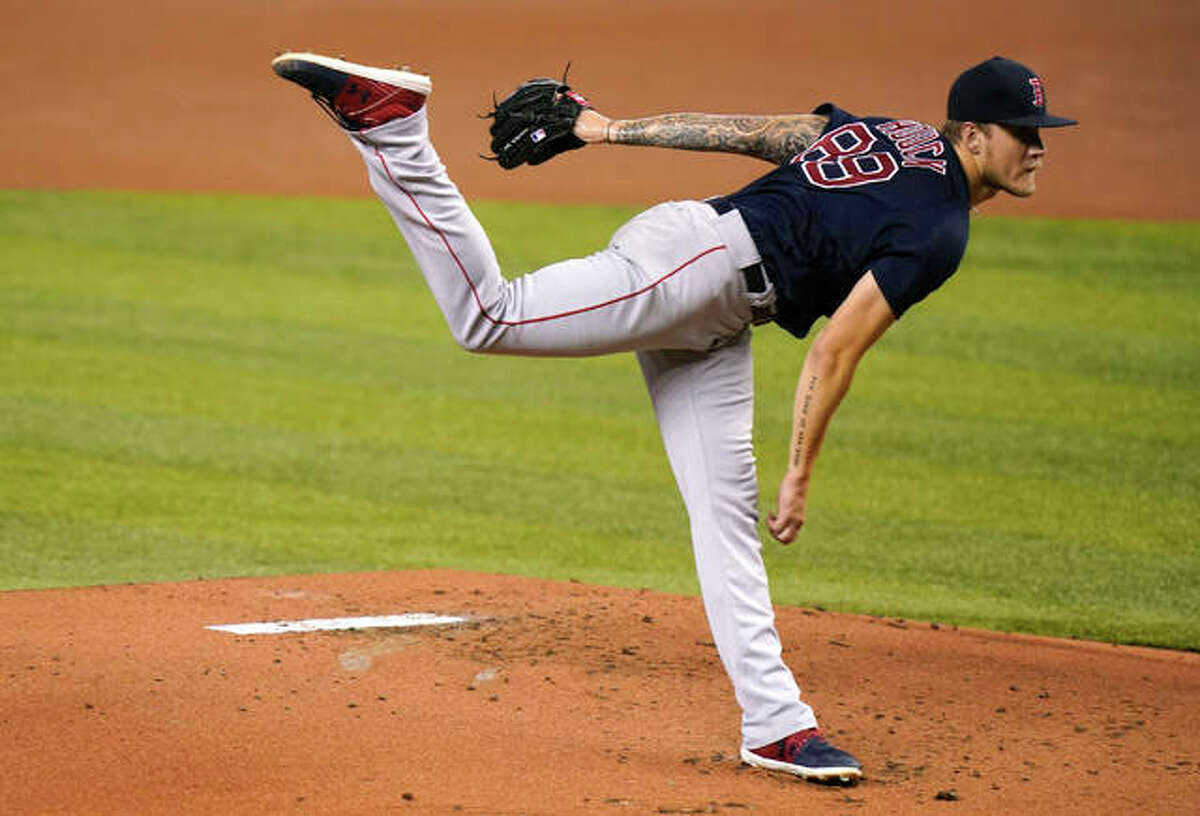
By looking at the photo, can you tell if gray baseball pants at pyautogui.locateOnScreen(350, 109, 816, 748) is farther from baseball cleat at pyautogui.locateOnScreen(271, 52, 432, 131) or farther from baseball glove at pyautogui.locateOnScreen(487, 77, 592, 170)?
baseball glove at pyautogui.locateOnScreen(487, 77, 592, 170)

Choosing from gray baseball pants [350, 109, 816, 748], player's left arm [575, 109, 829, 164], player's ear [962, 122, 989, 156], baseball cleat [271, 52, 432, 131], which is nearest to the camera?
baseball cleat [271, 52, 432, 131]

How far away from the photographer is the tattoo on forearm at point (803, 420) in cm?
376

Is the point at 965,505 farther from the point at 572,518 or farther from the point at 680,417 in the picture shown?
the point at 680,417

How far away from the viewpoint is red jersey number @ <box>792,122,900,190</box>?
393 centimetres

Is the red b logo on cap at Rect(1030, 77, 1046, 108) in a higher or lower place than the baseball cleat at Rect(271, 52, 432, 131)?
higher

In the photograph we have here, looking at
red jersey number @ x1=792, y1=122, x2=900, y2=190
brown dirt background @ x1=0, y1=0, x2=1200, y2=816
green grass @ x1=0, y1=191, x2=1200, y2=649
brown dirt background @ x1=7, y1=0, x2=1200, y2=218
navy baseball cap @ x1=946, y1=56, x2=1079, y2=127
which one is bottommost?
brown dirt background @ x1=0, y1=0, x2=1200, y2=816

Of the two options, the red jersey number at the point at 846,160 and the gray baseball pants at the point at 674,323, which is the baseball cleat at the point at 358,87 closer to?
the gray baseball pants at the point at 674,323

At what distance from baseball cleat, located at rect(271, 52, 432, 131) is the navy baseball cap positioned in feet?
4.28

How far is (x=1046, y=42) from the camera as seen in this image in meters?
16.4

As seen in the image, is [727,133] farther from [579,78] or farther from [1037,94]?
[579,78]

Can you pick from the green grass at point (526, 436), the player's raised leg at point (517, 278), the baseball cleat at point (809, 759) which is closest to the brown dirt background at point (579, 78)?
the green grass at point (526, 436)

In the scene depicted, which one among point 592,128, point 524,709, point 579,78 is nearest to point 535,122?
point 592,128

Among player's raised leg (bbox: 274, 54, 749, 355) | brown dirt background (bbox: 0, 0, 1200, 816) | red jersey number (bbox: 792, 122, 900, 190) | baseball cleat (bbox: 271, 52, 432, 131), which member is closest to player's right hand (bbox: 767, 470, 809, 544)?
player's raised leg (bbox: 274, 54, 749, 355)

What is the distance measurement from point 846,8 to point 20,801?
1488cm
